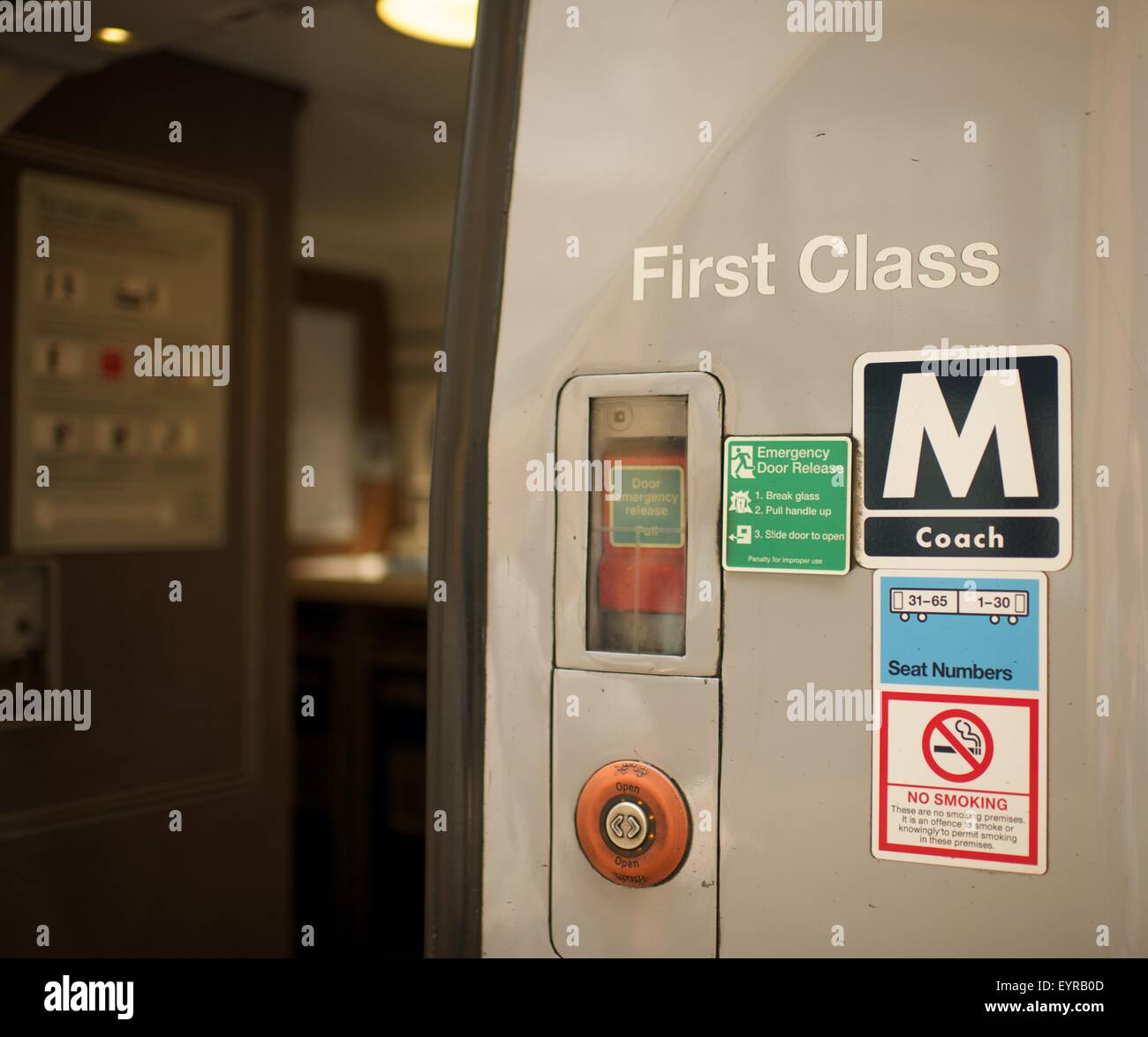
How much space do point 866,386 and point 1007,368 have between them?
14 centimetres

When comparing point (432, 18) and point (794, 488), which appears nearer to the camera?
point (794, 488)

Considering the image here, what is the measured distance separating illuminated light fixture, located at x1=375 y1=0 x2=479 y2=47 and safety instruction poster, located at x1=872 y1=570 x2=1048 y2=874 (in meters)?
1.93

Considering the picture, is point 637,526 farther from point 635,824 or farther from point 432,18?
point 432,18

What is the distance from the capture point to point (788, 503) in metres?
1.19

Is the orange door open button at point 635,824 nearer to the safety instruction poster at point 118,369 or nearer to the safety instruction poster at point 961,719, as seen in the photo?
the safety instruction poster at point 961,719

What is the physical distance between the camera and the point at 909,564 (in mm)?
1164

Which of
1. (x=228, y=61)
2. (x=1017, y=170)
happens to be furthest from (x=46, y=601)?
(x=1017, y=170)

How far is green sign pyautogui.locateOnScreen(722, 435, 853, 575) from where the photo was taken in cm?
119

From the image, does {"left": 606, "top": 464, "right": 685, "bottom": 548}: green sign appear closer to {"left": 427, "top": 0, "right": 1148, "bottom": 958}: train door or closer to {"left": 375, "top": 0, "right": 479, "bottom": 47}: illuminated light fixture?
{"left": 427, "top": 0, "right": 1148, "bottom": 958}: train door

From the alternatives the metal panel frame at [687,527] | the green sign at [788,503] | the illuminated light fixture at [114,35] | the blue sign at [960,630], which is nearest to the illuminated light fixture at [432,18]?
the illuminated light fixture at [114,35]

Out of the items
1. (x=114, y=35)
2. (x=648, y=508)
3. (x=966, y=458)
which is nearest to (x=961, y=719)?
(x=966, y=458)

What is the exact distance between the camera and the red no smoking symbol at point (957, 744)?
44.7 inches

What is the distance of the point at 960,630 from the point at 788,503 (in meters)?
0.21
